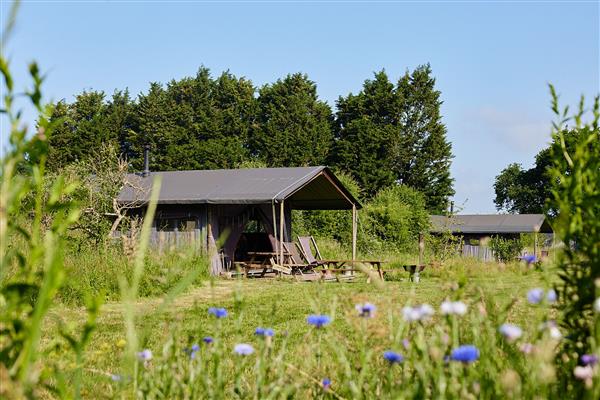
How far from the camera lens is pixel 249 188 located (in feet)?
58.0

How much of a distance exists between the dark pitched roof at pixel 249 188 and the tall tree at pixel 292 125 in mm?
21723

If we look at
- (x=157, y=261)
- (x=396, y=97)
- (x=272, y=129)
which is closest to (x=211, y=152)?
(x=272, y=129)

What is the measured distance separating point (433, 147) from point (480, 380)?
42410mm

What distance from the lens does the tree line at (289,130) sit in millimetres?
42094

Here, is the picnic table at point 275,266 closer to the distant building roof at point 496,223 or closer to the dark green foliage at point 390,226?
the dark green foliage at point 390,226

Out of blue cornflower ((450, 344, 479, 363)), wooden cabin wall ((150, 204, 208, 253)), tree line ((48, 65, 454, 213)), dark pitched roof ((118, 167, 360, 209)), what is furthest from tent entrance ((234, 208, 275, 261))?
tree line ((48, 65, 454, 213))

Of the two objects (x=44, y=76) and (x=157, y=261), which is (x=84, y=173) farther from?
(x=44, y=76)

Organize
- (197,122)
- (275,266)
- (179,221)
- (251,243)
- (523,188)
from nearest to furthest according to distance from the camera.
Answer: (275,266) → (179,221) → (251,243) → (197,122) → (523,188)

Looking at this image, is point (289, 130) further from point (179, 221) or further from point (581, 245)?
point (581, 245)

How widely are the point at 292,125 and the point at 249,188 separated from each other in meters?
26.8

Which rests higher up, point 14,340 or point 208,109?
point 208,109

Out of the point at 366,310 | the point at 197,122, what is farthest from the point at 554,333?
the point at 197,122

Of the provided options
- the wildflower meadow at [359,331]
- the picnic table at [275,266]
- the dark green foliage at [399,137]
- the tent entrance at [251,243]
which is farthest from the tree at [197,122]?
the wildflower meadow at [359,331]

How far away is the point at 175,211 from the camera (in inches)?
738
